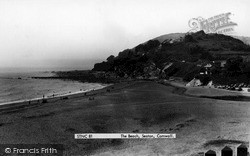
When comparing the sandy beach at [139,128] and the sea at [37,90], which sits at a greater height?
the sandy beach at [139,128]

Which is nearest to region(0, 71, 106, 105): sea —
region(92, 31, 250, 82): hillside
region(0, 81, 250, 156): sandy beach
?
region(0, 81, 250, 156): sandy beach

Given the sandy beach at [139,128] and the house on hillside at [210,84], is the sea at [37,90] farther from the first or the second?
the house on hillside at [210,84]

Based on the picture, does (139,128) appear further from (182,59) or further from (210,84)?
(182,59)

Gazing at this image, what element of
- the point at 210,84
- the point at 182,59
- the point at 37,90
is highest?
the point at 182,59

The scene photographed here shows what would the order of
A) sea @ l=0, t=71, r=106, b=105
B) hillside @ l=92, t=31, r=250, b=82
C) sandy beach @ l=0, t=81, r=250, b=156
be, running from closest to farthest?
1. sandy beach @ l=0, t=81, r=250, b=156
2. sea @ l=0, t=71, r=106, b=105
3. hillside @ l=92, t=31, r=250, b=82

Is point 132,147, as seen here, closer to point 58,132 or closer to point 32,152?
point 32,152

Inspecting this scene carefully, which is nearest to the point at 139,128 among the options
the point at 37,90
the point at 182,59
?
the point at 37,90

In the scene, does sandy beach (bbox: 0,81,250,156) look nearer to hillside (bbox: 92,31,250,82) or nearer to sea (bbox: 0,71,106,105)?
sea (bbox: 0,71,106,105)

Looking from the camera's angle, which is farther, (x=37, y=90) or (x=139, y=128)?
(x=37, y=90)

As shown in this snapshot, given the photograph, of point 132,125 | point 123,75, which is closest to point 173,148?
point 132,125

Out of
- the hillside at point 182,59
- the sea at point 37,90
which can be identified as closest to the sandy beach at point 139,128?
the sea at point 37,90

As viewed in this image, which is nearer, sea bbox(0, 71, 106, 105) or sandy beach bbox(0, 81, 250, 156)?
sandy beach bbox(0, 81, 250, 156)
